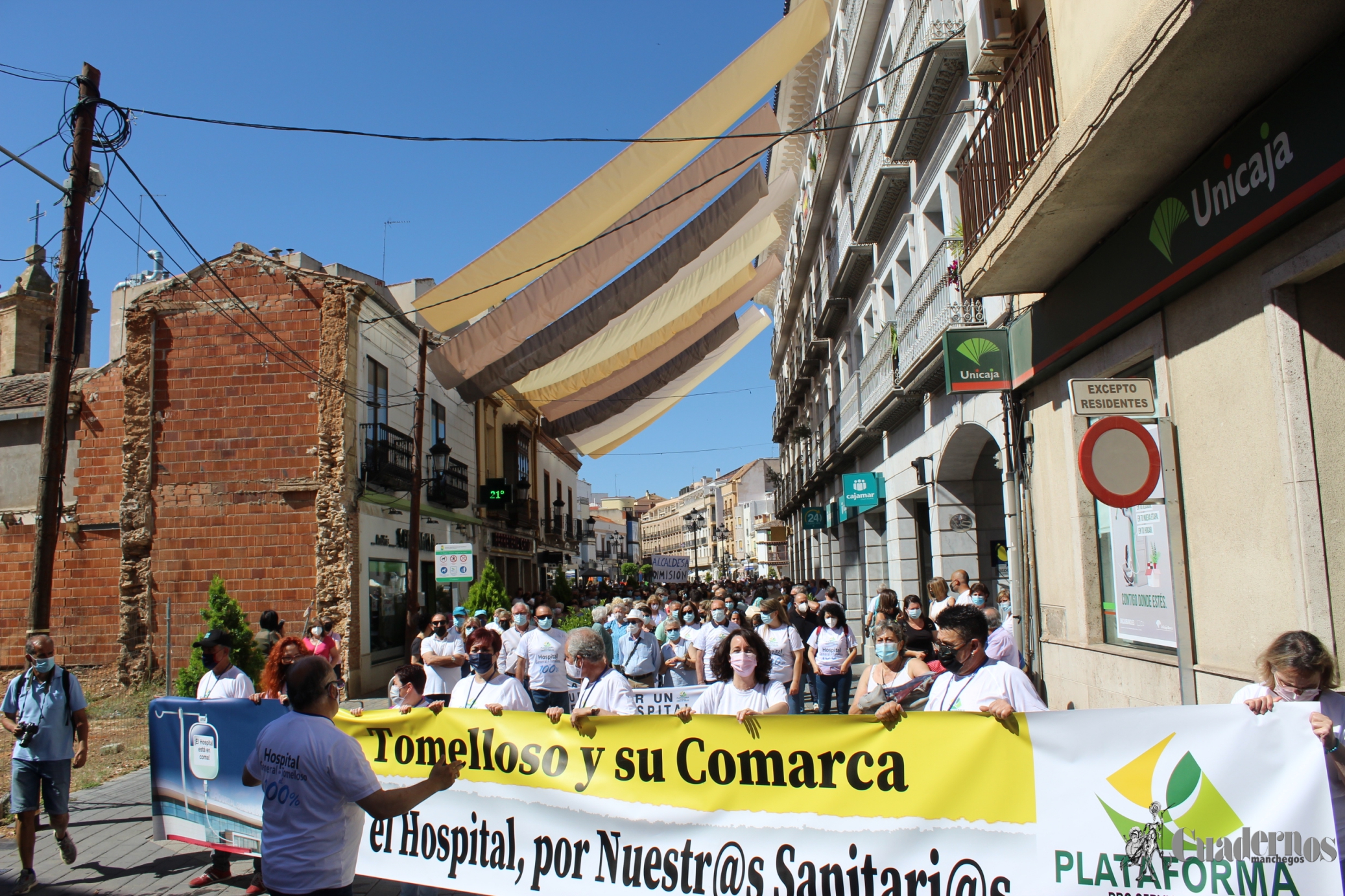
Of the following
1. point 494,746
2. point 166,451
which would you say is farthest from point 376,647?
point 494,746

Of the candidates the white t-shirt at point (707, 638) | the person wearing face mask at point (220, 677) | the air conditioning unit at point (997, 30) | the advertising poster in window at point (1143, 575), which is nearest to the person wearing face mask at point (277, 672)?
the person wearing face mask at point (220, 677)

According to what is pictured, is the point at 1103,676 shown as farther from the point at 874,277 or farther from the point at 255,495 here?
the point at 255,495

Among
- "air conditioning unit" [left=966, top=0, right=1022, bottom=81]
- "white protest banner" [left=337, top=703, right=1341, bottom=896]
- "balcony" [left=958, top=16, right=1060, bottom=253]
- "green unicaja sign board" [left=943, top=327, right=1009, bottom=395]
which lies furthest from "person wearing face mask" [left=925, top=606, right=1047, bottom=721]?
"air conditioning unit" [left=966, top=0, right=1022, bottom=81]

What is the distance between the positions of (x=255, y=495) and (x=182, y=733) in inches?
472

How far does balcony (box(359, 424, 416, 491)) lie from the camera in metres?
18.0

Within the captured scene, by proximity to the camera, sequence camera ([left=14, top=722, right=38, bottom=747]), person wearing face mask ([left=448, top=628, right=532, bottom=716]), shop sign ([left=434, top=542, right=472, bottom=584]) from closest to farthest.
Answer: person wearing face mask ([left=448, top=628, right=532, bottom=716]) → camera ([left=14, top=722, right=38, bottom=747]) → shop sign ([left=434, top=542, right=472, bottom=584])

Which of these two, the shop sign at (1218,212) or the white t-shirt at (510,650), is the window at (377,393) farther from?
the shop sign at (1218,212)

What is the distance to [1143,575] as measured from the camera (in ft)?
24.6

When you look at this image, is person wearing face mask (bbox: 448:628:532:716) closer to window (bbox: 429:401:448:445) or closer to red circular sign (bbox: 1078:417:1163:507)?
red circular sign (bbox: 1078:417:1163:507)

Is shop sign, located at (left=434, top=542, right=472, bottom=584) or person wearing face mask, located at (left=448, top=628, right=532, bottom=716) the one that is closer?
person wearing face mask, located at (left=448, top=628, right=532, bottom=716)

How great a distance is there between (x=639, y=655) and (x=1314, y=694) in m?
8.19

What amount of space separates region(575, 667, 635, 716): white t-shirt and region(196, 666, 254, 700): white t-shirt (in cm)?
242

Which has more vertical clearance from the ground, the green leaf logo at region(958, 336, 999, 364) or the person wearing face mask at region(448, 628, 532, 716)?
the green leaf logo at region(958, 336, 999, 364)

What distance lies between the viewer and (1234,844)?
3.72 meters
